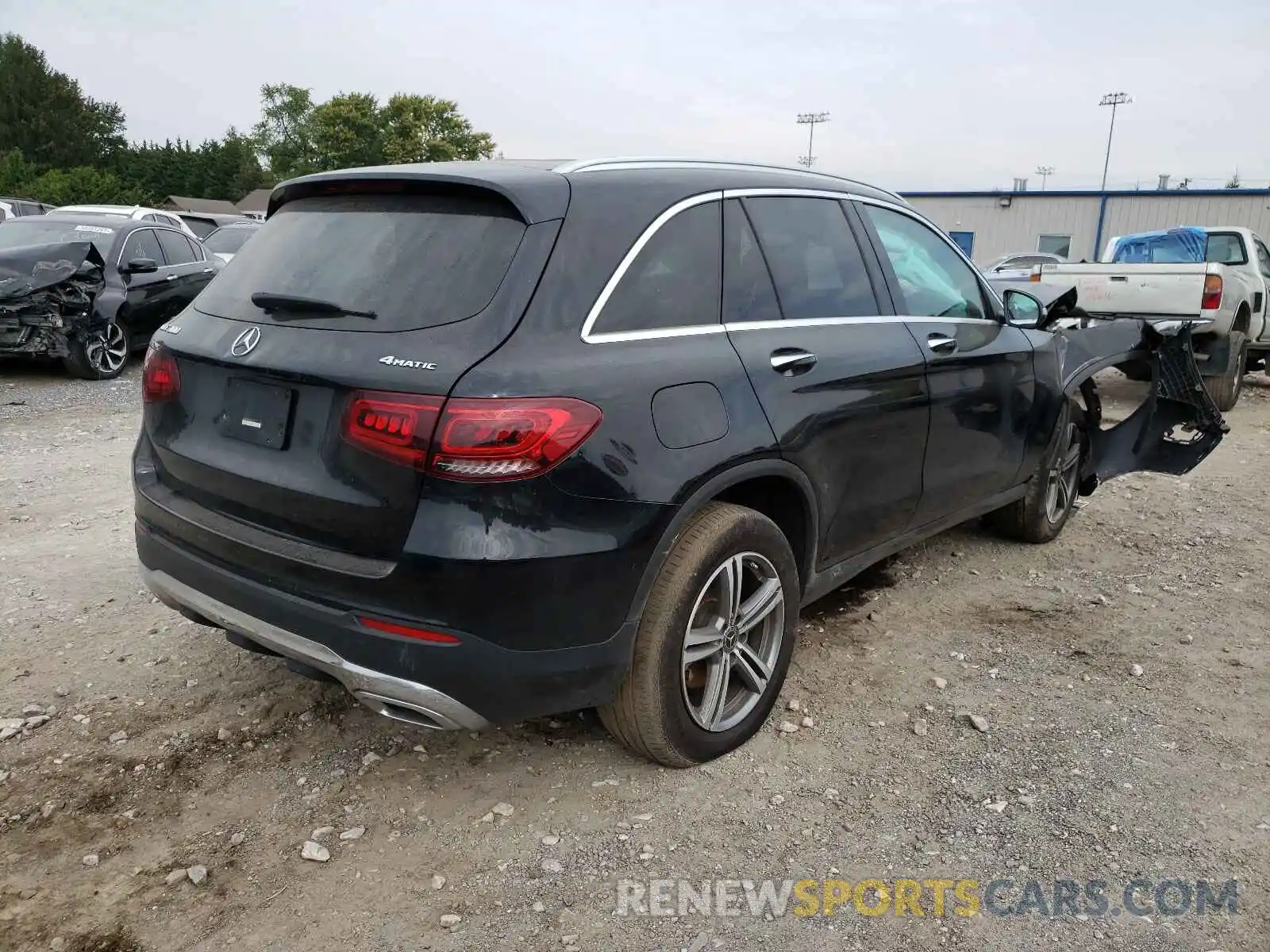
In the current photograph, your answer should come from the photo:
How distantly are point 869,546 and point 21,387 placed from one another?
30.5 feet

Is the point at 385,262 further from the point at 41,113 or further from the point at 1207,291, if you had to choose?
the point at 41,113

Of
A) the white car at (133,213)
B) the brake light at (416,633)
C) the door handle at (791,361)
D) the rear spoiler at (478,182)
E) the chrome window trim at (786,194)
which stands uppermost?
the white car at (133,213)

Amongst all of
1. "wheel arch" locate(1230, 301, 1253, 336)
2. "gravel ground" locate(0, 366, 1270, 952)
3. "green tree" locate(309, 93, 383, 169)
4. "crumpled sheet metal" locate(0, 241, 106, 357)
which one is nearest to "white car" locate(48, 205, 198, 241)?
"crumpled sheet metal" locate(0, 241, 106, 357)

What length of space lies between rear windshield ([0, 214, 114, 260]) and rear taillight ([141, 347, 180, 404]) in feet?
27.7

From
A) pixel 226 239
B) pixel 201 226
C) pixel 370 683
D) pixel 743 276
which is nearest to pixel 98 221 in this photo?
pixel 226 239

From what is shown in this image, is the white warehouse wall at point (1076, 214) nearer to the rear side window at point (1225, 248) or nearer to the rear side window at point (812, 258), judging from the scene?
the rear side window at point (1225, 248)

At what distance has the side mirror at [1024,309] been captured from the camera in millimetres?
4746

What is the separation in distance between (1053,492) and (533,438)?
12.4 ft

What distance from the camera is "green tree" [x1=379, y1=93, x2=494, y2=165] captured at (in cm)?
6359

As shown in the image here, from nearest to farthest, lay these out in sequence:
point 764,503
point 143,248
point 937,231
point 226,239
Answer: point 764,503 → point 937,231 → point 143,248 → point 226,239

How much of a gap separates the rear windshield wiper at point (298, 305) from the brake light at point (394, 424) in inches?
11.6

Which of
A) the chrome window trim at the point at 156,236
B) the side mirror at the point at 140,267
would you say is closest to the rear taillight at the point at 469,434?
the side mirror at the point at 140,267

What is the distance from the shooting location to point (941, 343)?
3891mm

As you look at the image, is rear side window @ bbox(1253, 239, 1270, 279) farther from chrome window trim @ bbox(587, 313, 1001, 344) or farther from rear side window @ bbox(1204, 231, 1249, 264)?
chrome window trim @ bbox(587, 313, 1001, 344)
